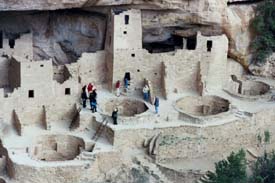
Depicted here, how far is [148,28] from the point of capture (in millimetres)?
32875

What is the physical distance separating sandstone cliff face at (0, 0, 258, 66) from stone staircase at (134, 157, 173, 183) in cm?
500

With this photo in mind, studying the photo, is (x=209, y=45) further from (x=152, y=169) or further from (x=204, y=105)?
(x=152, y=169)

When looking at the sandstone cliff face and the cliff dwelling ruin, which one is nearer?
the cliff dwelling ruin

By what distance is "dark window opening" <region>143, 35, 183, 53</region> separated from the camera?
111 ft

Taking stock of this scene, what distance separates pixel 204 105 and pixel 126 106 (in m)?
2.51

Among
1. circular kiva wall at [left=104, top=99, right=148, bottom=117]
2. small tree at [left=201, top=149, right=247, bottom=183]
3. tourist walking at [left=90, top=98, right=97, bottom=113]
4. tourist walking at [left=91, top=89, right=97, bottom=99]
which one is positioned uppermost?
tourist walking at [left=91, top=89, right=97, bottom=99]

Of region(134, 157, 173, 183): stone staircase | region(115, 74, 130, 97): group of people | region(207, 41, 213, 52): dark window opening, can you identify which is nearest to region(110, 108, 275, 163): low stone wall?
region(134, 157, 173, 183): stone staircase

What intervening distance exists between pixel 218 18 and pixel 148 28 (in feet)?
7.28

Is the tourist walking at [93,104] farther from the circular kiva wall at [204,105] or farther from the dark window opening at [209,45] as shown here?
the dark window opening at [209,45]

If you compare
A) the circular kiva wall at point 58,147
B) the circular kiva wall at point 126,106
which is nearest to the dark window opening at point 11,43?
the circular kiva wall at point 126,106

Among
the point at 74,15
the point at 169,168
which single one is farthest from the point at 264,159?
the point at 74,15

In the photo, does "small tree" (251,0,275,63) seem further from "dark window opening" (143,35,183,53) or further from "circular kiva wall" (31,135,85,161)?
"circular kiva wall" (31,135,85,161)

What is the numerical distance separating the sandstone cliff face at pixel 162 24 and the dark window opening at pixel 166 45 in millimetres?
298

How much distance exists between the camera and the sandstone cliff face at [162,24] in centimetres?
3209
